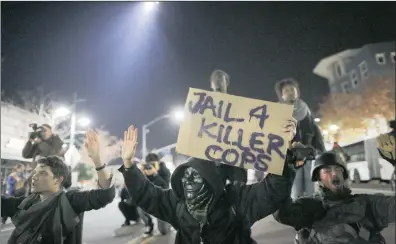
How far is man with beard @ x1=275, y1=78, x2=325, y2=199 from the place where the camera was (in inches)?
121

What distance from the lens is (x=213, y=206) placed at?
84.5 inches

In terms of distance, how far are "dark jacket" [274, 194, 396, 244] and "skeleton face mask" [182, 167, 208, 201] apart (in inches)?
19.5

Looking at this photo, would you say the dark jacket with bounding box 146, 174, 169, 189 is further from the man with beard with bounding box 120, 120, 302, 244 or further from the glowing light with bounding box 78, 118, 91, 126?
the man with beard with bounding box 120, 120, 302, 244

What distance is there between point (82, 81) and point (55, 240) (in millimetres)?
3314

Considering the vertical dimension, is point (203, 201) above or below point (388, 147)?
below

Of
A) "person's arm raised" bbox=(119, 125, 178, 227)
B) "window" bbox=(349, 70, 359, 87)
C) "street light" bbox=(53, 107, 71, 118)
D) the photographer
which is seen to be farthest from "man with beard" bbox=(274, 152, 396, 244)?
"window" bbox=(349, 70, 359, 87)

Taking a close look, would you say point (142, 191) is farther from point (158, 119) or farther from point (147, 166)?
point (158, 119)

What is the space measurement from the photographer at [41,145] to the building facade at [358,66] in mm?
18636

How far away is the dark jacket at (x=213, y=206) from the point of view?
6.82ft

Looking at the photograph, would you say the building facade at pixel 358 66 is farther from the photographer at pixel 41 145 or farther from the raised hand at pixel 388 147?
the photographer at pixel 41 145

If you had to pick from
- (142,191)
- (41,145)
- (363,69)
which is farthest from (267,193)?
(363,69)

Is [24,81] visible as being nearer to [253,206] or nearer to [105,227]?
[105,227]

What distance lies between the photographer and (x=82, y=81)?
5.07m

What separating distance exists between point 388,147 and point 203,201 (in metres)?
1.39
